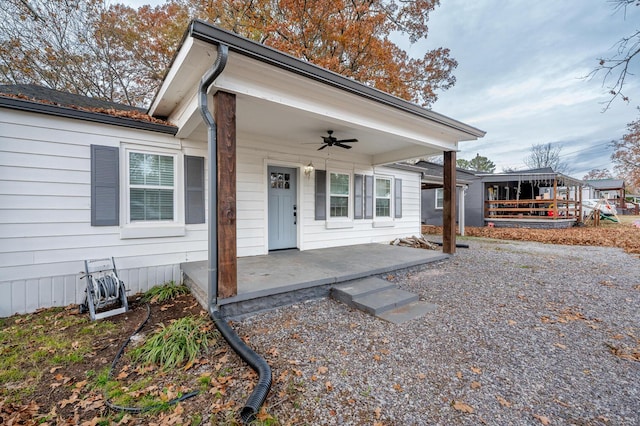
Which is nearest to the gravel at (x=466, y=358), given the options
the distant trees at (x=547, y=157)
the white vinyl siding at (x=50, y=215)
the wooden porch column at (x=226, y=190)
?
the wooden porch column at (x=226, y=190)

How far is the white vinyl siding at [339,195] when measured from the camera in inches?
249

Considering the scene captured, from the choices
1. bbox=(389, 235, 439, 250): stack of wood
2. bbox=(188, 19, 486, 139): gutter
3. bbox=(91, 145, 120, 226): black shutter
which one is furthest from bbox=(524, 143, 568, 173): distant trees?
bbox=(91, 145, 120, 226): black shutter

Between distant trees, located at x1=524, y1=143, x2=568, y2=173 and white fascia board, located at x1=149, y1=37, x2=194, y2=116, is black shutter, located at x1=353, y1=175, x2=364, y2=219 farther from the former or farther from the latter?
distant trees, located at x1=524, y1=143, x2=568, y2=173

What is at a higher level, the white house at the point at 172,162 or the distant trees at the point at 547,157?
the distant trees at the point at 547,157

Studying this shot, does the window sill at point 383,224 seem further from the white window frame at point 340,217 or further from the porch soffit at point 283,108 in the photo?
the porch soffit at point 283,108

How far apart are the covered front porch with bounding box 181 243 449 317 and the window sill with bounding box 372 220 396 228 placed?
1.38 meters

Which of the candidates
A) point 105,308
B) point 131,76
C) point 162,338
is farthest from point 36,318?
point 131,76

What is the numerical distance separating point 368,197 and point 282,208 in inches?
103

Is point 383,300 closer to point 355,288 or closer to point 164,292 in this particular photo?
point 355,288

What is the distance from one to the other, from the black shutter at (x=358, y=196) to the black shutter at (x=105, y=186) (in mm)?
4910

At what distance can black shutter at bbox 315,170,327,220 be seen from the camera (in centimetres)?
599

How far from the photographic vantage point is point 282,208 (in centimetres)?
562

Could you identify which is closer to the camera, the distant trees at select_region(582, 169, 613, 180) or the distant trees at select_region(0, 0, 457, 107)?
the distant trees at select_region(0, 0, 457, 107)

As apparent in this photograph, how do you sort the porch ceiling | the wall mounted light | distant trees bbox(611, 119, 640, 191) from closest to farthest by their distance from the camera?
1. the porch ceiling
2. the wall mounted light
3. distant trees bbox(611, 119, 640, 191)
